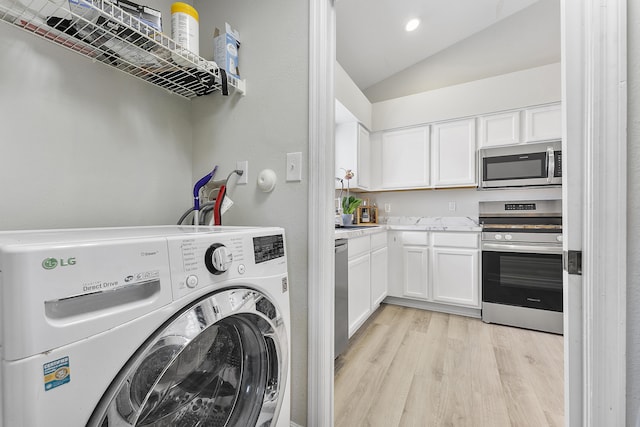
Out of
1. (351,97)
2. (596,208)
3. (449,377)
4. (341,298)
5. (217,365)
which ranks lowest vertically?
(449,377)

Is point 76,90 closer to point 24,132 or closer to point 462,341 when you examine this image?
point 24,132

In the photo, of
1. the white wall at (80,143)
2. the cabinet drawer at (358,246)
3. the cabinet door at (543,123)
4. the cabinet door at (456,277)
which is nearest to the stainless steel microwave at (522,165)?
the cabinet door at (543,123)

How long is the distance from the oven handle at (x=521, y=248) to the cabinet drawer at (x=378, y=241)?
35.9 inches

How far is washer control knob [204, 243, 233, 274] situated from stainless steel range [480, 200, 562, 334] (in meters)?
2.54

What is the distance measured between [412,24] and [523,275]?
8.46ft

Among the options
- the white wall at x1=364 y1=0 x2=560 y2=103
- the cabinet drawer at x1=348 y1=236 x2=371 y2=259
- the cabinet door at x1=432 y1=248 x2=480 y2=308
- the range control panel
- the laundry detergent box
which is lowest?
the cabinet door at x1=432 y1=248 x2=480 y2=308

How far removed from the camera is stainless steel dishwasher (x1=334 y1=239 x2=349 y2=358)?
165 cm

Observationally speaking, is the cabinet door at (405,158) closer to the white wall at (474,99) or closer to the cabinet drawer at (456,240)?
the white wall at (474,99)

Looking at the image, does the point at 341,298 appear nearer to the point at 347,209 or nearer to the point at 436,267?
the point at 347,209

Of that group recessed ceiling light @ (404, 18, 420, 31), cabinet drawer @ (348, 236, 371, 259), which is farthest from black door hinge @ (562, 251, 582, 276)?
recessed ceiling light @ (404, 18, 420, 31)

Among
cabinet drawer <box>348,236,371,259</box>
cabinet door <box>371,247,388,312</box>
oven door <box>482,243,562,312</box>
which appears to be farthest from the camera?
cabinet door <box>371,247,388,312</box>

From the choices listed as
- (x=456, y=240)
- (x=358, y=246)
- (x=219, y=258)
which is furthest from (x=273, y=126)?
(x=456, y=240)

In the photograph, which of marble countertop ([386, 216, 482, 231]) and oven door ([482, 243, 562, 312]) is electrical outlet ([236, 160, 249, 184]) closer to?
marble countertop ([386, 216, 482, 231])

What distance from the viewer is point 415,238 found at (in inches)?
111
